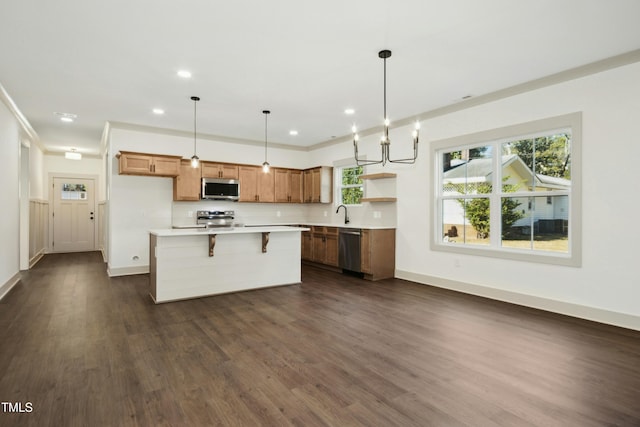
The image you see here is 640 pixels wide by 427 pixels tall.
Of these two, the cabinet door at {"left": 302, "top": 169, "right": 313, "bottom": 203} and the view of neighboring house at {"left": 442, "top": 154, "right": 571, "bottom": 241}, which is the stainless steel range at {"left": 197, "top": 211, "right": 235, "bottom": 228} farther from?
the view of neighboring house at {"left": 442, "top": 154, "right": 571, "bottom": 241}

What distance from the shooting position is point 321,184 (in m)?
7.57

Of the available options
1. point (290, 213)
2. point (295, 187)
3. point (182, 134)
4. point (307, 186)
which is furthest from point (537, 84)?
point (182, 134)

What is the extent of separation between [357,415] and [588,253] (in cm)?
335

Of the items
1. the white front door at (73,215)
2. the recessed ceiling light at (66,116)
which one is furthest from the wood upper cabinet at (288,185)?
the white front door at (73,215)

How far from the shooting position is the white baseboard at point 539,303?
3.47 m

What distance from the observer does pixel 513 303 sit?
4328 mm

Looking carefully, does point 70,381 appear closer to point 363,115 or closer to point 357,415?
point 357,415

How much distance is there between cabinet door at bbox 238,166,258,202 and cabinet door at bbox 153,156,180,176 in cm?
135

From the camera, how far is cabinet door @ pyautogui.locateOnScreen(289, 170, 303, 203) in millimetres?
8008

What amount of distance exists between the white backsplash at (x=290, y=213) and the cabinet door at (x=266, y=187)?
0.98 feet

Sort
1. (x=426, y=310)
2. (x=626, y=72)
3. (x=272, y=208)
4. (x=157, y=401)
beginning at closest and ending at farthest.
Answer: (x=157, y=401), (x=626, y=72), (x=426, y=310), (x=272, y=208)

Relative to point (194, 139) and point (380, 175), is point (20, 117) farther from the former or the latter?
point (380, 175)

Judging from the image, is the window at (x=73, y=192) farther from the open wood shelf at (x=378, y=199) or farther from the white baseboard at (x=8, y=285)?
the open wood shelf at (x=378, y=199)

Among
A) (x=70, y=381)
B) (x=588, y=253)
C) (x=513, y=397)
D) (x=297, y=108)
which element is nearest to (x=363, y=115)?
(x=297, y=108)
